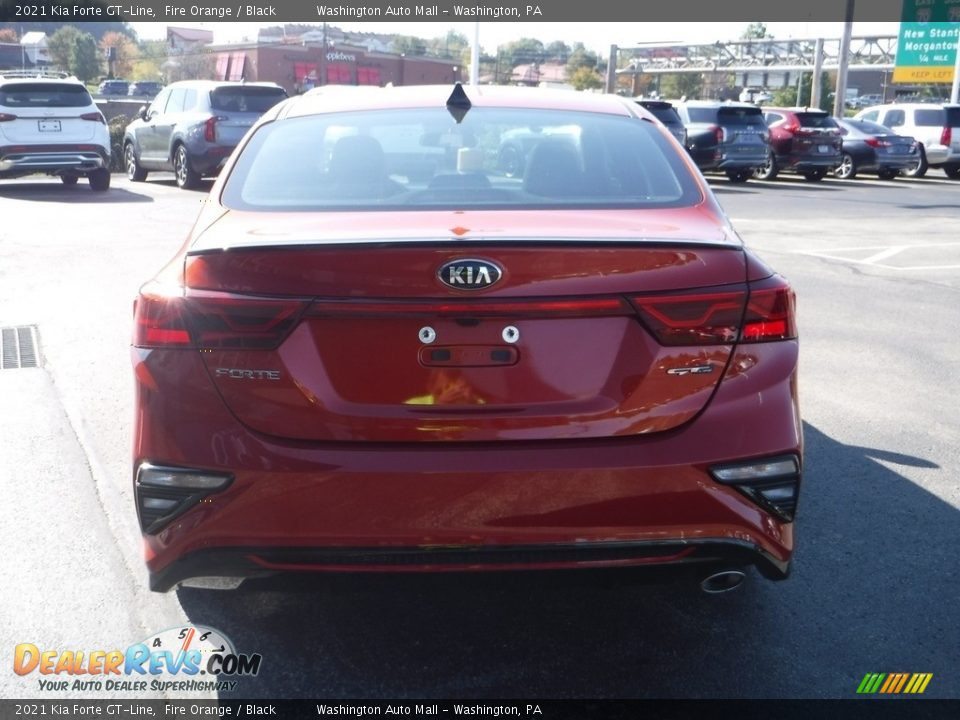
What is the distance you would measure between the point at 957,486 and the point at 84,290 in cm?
699

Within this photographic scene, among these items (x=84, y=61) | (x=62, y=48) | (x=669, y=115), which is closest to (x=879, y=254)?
(x=669, y=115)

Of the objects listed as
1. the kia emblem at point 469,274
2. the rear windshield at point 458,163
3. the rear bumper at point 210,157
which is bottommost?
the rear bumper at point 210,157

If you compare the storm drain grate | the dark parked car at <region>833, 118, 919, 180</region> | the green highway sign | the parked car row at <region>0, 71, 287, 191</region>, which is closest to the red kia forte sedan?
the storm drain grate

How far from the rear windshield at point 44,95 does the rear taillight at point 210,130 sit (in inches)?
70.9

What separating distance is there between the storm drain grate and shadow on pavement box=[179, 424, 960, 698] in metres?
3.82

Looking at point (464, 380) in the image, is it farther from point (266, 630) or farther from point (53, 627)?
point (53, 627)

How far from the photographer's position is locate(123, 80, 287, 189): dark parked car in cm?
1869

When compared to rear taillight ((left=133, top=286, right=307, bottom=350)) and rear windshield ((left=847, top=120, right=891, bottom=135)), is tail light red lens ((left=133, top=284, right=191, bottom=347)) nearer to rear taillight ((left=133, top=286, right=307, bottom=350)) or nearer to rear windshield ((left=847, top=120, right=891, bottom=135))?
rear taillight ((left=133, top=286, right=307, bottom=350))

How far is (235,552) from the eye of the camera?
291cm

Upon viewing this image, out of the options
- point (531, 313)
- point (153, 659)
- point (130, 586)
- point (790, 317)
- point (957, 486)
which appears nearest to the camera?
point (531, 313)

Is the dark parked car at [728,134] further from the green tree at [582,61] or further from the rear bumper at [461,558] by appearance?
the green tree at [582,61]

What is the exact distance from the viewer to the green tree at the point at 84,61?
307 ft

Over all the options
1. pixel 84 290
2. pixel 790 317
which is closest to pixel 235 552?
pixel 790 317

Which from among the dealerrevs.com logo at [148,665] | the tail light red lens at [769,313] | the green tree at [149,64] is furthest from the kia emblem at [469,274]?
the green tree at [149,64]
